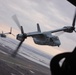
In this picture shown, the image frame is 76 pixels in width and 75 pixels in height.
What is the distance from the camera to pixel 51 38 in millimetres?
75875

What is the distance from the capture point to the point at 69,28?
67.5m

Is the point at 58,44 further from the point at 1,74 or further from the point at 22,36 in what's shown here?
the point at 1,74

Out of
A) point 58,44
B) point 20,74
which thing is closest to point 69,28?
point 58,44

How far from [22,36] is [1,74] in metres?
12.4

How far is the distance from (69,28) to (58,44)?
253 inches

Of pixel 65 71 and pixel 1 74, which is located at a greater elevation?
pixel 65 71

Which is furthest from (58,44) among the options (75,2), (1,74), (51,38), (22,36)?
(75,2)

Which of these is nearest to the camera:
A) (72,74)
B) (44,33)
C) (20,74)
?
(72,74)

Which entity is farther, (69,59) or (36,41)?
(36,41)

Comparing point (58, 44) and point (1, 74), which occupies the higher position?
point (58, 44)

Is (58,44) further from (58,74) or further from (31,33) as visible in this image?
(58,74)

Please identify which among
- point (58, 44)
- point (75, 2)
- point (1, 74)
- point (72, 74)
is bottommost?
point (1, 74)

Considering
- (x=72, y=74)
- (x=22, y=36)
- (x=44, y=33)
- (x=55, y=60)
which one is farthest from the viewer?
(x=44, y=33)

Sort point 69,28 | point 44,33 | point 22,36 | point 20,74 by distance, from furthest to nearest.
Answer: point 20,74 → point 44,33 → point 22,36 → point 69,28
